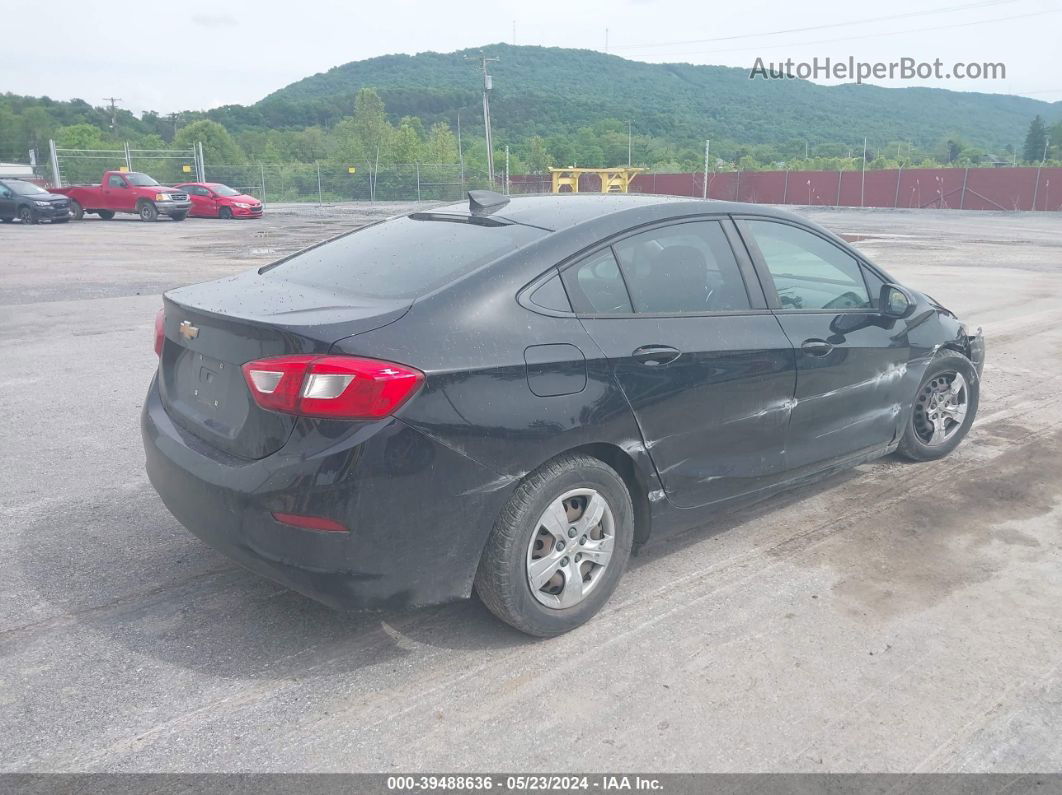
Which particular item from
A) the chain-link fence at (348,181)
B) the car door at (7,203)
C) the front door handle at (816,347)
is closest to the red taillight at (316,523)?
the front door handle at (816,347)

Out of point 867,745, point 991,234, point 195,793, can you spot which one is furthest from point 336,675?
point 991,234

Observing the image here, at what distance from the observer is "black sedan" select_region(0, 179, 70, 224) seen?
27.2 metres

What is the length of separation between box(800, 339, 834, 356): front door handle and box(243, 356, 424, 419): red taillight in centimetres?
202

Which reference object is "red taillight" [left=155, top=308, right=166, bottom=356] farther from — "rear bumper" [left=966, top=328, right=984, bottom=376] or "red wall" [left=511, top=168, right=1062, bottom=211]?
"red wall" [left=511, top=168, right=1062, bottom=211]

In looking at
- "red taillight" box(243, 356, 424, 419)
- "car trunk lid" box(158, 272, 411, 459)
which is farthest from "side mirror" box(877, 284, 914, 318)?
"red taillight" box(243, 356, 424, 419)

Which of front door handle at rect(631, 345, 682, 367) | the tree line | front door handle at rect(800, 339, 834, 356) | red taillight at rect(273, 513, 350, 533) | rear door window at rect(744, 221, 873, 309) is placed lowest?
red taillight at rect(273, 513, 350, 533)

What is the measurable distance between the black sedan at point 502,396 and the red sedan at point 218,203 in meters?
32.4

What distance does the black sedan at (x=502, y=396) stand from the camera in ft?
9.47

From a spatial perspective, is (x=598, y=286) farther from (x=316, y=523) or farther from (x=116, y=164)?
(x=116, y=164)

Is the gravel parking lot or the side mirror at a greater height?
the side mirror

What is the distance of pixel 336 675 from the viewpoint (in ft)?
10.2

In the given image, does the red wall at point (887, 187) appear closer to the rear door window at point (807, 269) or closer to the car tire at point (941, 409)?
the car tire at point (941, 409)

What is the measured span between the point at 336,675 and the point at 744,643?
149cm

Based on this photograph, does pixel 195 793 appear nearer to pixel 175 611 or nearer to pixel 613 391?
pixel 175 611
